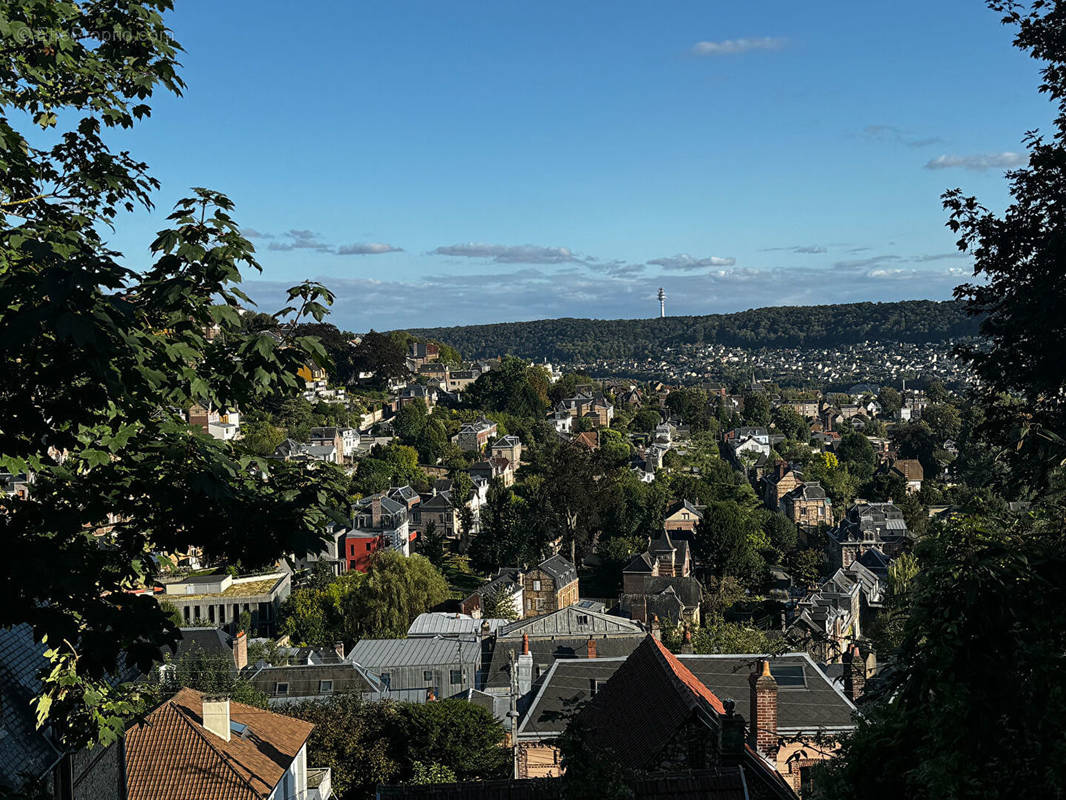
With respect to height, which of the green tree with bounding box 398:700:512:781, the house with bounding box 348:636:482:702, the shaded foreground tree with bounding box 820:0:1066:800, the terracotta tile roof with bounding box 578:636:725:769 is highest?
the shaded foreground tree with bounding box 820:0:1066:800

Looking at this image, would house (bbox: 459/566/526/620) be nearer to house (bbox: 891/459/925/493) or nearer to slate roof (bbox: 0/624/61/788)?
slate roof (bbox: 0/624/61/788)

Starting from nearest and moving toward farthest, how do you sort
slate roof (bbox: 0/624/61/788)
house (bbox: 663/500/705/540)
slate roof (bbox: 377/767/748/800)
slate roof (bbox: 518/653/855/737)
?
slate roof (bbox: 377/767/748/800) → slate roof (bbox: 0/624/61/788) → slate roof (bbox: 518/653/855/737) → house (bbox: 663/500/705/540)

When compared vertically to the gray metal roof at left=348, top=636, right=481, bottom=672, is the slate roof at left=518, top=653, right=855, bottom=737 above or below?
above

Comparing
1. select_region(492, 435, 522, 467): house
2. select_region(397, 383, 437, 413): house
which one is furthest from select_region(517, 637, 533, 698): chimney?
select_region(397, 383, 437, 413): house

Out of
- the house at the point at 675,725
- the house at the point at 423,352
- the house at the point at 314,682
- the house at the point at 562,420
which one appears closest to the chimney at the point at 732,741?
the house at the point at 675,725

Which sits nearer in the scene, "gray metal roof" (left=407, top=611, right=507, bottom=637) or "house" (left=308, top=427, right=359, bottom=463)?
"gray metal roof" (left=407, top=611, right=507, bottom=637)

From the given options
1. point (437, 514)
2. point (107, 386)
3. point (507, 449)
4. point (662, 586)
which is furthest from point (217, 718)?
point (507, 449)
